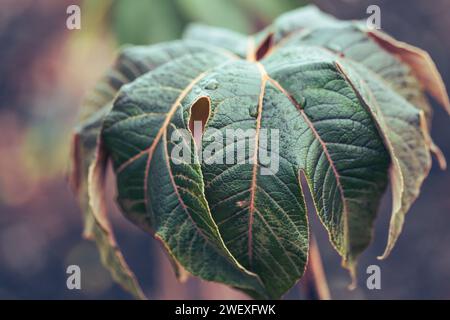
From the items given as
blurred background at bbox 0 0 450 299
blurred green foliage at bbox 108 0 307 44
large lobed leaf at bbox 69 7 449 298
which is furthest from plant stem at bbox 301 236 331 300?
blurred background at bbox 0 0 450 299

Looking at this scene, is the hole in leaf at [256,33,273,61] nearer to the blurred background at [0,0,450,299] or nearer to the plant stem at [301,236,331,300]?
the plant stem at [301,236,331,300]

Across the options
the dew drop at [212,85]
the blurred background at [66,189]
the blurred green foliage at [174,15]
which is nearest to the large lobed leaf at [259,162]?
the dew drop at [212,85]

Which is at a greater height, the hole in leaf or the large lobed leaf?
the hole in leaf

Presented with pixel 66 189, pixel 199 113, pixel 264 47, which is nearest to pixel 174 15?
pixel 264 47

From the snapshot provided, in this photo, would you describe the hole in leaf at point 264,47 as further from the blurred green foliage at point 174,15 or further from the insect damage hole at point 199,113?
the blurred green foliage at point 174,15

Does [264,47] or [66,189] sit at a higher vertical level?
[264,47]

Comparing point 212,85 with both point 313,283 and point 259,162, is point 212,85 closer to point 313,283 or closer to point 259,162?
point 259,162
